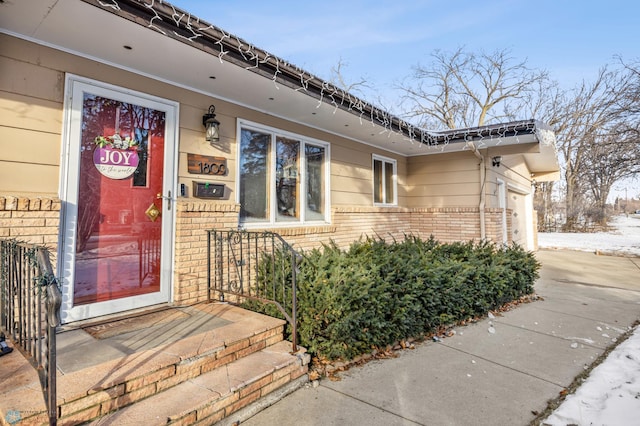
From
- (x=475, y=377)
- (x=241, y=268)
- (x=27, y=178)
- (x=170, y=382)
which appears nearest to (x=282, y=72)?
(x=241, y=268)

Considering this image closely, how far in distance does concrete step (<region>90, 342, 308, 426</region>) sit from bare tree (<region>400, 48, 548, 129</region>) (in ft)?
62.0

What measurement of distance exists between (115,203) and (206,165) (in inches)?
43.8

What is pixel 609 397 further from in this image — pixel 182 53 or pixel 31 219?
pixel 31 219

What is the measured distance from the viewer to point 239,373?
7.80ft

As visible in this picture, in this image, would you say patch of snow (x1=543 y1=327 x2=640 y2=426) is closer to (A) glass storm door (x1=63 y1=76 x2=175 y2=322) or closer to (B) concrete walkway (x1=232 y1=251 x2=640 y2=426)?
(B) concrete walkway (x1=232 y1=251 x2=640 y2=426)

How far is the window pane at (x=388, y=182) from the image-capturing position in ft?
25.7

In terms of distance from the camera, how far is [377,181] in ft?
24.9

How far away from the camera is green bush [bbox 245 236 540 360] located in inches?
114

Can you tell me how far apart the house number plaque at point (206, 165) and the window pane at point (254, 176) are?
40 centimetres

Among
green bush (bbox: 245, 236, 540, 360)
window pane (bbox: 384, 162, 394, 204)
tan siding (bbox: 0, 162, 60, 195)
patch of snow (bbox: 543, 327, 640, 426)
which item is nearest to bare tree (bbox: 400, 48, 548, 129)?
window pane (bbox: 384, 162, 394, 204)

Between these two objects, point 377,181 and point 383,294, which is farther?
point 377,181

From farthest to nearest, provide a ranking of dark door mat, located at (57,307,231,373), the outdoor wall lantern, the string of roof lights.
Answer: the outdoor wall lantern < the string of roof lights < dark door mat, located at (57,307,231,373)

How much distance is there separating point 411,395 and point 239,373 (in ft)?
4.22

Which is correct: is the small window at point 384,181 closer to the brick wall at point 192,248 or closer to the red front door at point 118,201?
the brick wall at point 192,248
